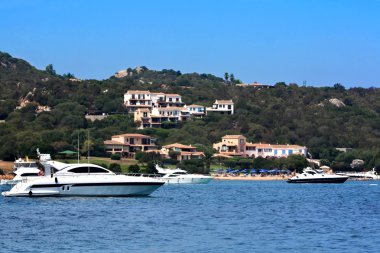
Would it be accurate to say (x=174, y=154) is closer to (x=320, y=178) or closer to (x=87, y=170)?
(x=320, y=178)

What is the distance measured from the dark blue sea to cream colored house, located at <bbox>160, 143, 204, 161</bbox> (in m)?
86.2

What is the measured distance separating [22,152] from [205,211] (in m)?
75.1

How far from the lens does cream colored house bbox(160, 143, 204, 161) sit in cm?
15462

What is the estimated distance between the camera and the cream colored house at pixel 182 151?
15462 cm

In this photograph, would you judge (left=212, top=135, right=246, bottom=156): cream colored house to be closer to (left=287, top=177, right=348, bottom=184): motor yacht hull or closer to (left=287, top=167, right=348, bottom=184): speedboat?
(left=287, top=177, right=348, bottom=184): motor yacht hull

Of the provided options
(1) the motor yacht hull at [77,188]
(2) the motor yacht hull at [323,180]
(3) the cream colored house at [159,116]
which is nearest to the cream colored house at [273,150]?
(3) the cream colored house at [159,116]

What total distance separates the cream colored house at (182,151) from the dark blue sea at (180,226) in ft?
283

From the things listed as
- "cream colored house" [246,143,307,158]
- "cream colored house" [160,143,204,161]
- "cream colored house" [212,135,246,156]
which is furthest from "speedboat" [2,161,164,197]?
"cream colored house" [246,143,307,158]

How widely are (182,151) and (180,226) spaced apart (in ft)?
355

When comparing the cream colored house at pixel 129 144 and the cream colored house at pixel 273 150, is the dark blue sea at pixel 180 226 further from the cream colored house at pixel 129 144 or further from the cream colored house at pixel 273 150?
the cream colored house at pixel 273 150

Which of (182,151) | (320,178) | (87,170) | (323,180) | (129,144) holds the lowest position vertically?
(87,170)

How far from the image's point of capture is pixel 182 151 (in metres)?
157

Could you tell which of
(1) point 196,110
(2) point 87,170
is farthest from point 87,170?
(1) point 196,110

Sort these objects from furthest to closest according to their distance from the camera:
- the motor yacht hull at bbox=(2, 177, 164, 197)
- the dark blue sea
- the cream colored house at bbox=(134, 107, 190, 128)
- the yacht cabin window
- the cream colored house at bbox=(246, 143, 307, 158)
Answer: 1. the cream colored house at bbox=(134, 107, 190, 128)
2. the cream colored house at bbox=(246, 143, 307, 158)
3. the yacht cabin window
4. the motor yacht hull at bbox=(2, 177, 164, 197)
5. the dark blue sea
